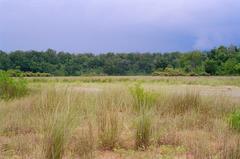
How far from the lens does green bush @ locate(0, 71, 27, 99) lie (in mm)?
15564

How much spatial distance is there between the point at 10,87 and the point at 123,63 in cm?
5213

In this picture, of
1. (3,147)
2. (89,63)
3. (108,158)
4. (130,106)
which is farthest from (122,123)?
(89,63)

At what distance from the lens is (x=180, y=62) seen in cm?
7681

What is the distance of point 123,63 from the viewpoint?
67562mm

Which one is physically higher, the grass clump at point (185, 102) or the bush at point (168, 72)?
the grass clump at point (185, 102)

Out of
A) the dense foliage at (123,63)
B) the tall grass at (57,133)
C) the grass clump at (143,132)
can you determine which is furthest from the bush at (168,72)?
the tall grass at (57,133)

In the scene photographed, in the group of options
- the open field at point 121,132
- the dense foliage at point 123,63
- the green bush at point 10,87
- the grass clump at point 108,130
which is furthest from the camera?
the dense foliage at point 123,63

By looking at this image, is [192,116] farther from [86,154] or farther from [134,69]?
[134,69]

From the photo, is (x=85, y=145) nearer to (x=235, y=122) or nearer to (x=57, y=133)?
(x=57, y=133)

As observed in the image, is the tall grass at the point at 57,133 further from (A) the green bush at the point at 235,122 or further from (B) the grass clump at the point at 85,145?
(A) the green bush at the point at 235,122

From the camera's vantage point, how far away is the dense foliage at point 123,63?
2124 inches

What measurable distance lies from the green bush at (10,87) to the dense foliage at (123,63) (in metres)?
32.3

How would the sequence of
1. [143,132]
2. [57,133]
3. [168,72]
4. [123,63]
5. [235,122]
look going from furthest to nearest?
[123,63] → [168,72] → [235,122] → [143,132] → [57,133]

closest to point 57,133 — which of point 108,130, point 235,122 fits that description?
point 108,130
